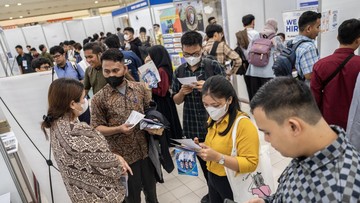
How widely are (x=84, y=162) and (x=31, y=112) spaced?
133 centimetres

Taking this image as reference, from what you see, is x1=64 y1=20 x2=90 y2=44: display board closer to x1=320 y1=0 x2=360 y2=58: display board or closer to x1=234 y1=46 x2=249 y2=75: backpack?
x1=234 y1=46 x2=249 y2=75: backpack

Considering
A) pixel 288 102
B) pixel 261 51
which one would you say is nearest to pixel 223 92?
pixel 288 102

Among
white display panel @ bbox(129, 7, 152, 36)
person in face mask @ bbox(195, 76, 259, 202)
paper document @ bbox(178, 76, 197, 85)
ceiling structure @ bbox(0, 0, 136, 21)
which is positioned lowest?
person in face mask @ bbox(195, 76, 259, 202)

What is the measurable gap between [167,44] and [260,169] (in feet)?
16.4

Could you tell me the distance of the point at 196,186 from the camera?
3109 millimetres

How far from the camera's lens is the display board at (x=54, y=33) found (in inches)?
510

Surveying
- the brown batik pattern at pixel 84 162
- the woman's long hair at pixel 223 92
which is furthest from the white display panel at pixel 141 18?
the brown batik pattern at pixel 84 162

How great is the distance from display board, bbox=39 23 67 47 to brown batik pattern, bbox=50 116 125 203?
1330 cm

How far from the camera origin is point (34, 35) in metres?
12.8

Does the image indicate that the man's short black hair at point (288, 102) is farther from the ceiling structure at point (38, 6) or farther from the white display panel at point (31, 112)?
the ceiling structure at point (38, 6)

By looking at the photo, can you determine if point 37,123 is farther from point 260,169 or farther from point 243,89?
point 243,89

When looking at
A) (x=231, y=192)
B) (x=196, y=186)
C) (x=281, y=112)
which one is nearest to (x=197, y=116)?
(x=231, y=192)

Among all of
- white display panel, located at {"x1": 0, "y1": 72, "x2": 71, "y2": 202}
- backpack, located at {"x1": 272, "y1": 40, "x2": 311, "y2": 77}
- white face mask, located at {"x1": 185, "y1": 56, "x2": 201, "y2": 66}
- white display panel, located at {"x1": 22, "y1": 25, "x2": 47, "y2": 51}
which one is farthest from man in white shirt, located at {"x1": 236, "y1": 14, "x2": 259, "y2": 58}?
white display panel, located at {"x1": 22, "y1": 25, "x2": 47, "y2": 51}

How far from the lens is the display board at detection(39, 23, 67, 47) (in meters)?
13.0
